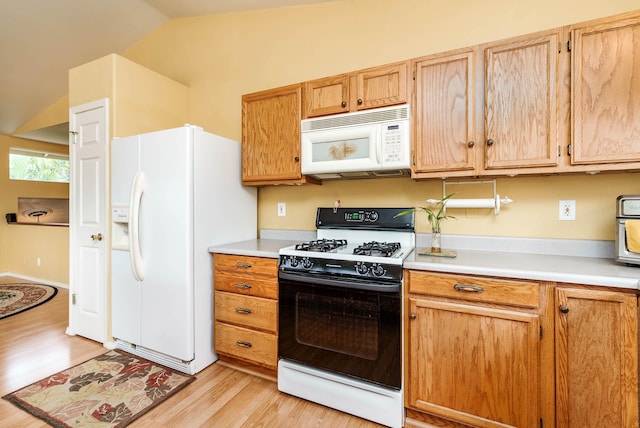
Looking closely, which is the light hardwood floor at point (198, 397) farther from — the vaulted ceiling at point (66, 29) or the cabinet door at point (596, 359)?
the vaulted ceiling at point (66, 29)

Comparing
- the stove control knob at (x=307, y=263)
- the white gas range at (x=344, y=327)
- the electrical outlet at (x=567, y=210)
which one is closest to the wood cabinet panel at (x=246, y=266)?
the white gas range at (x=344, y=327)

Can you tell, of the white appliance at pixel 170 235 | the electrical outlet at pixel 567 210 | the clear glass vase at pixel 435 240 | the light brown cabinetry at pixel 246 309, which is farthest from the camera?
the white appliance at pixel 170 235

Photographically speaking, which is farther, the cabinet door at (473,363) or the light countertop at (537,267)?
the cabinet door at (473,363)

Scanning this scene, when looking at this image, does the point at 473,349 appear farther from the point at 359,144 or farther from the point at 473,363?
the point at 359,144

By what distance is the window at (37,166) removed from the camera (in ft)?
17.0

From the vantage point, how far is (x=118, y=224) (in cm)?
248

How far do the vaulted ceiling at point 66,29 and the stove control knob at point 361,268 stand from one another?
7.33 ft

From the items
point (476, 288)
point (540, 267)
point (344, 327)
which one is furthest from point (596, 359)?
point (344, 327)

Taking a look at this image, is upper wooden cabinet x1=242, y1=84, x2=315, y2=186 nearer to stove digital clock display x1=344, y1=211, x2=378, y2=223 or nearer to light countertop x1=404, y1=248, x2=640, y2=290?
stove digital clock display x1=344, y1=211, x2=378, y2=223

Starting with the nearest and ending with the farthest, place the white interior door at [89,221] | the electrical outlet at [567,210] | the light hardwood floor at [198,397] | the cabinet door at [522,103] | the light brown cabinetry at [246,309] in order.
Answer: the cabinet door at [522,103]
the light hardwood floor at [198,397]
the electrical outlet at [567,210]
the light brown cabinetry at [246,309]
the white interior door at [89,221]

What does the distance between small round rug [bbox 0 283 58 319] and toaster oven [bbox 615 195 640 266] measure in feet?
17.1

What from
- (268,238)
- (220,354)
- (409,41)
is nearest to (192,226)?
(268,238)

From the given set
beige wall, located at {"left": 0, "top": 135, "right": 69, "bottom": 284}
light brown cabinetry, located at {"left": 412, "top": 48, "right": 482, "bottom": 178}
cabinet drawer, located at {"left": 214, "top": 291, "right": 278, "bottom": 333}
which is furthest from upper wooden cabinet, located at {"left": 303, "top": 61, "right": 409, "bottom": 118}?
beige wall, located at {"left": 0, "top": 135, "right": 69, "bottom": 284}

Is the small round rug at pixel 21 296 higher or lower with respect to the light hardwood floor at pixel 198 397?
higher
